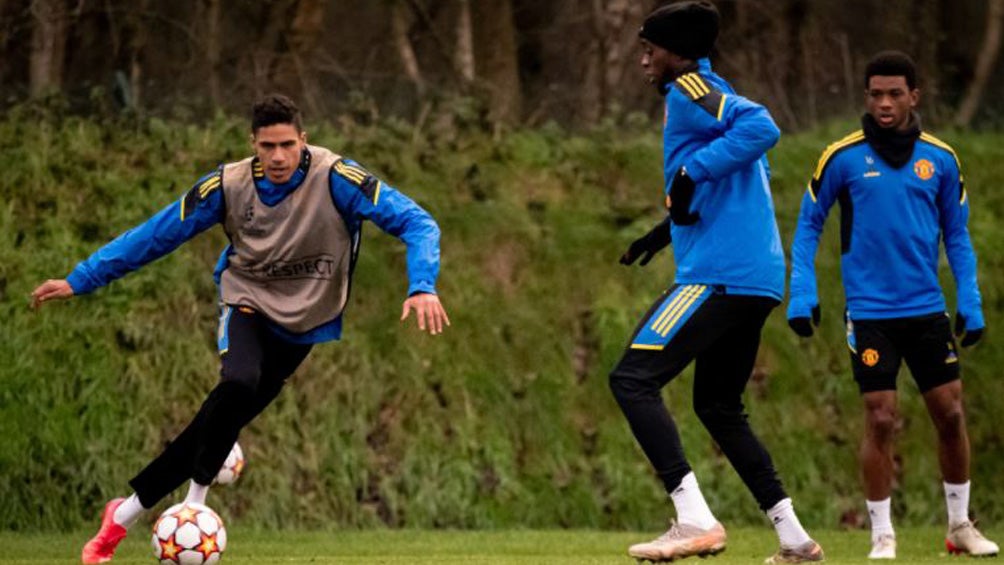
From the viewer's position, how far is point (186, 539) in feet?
27.4

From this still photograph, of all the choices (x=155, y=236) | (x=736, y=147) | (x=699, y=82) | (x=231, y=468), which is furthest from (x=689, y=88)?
(x=231, y=468)

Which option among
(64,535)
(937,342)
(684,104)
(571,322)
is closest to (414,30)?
(571,322)

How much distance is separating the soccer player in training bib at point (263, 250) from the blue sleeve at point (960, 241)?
2858 mm

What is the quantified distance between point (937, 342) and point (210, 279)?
5.87 m

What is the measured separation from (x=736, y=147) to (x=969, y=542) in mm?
3448

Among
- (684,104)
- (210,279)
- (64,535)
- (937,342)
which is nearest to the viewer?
→ (684,104)

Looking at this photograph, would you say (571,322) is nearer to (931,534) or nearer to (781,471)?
(781,471)

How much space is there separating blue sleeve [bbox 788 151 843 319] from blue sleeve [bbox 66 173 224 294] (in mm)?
2918

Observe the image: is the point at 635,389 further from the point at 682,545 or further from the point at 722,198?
the point at 722,198

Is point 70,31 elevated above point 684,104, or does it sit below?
above

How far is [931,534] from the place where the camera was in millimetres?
12703

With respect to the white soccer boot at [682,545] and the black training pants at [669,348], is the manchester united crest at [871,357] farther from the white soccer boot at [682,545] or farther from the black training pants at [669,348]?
the white soccer boot at [682,545]

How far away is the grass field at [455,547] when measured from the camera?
10203mm

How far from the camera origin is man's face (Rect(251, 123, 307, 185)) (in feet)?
29.1
